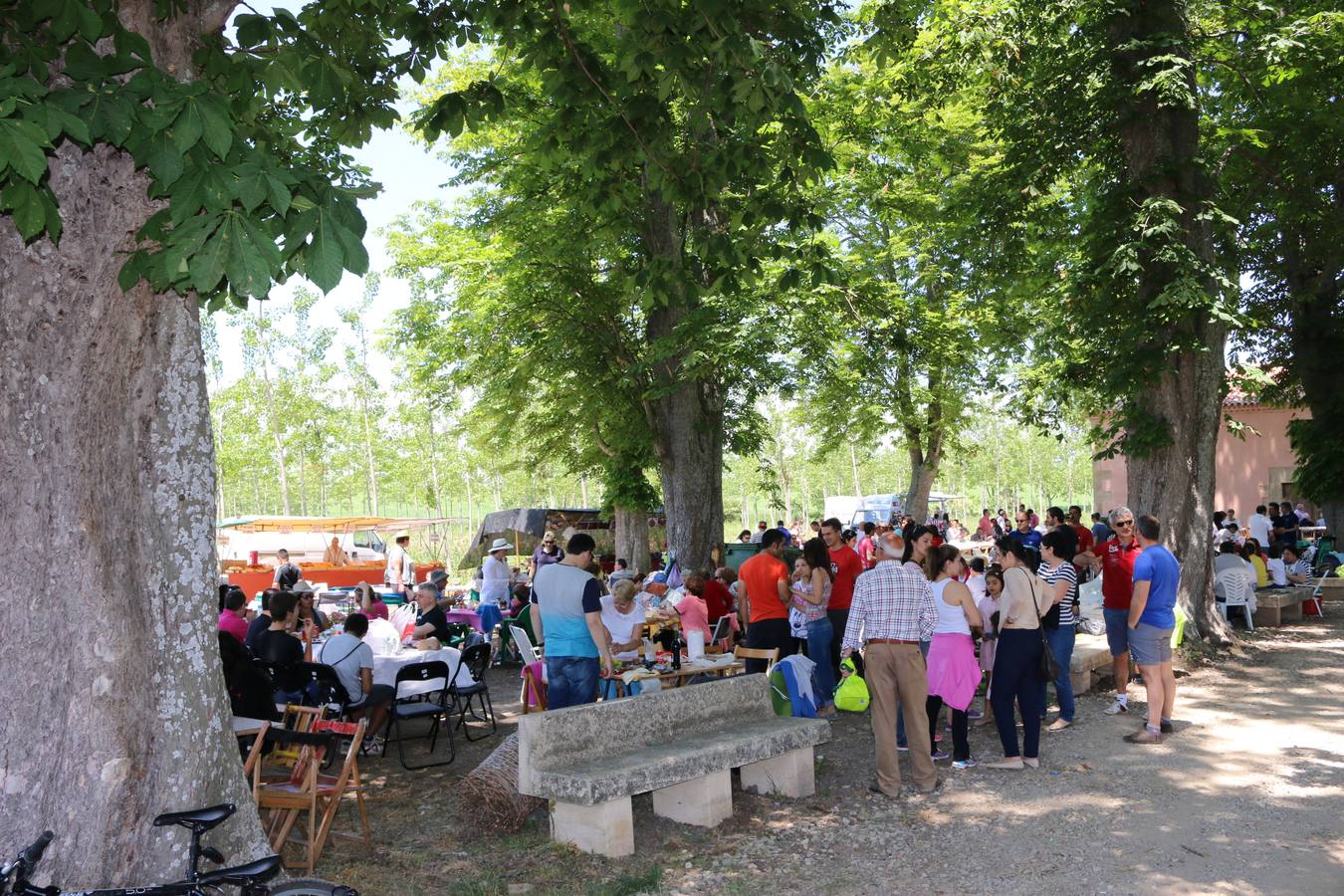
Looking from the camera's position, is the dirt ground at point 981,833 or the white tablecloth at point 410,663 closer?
the dirt ground at point 981,833

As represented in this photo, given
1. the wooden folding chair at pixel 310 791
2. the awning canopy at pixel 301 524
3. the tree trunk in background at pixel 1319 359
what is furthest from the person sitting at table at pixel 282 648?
the awning canopy at pixel 301 524

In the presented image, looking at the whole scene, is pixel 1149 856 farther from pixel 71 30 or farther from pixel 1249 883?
pixel 71 30

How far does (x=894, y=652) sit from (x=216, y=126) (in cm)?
512

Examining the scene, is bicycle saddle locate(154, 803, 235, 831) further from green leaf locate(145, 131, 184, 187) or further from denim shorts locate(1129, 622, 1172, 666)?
denim shorts locate(1129, 622, 1172, 666)

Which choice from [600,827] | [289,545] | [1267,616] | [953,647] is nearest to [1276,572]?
[1267,616]

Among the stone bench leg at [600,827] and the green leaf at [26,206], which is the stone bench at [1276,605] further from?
the green leaf at [26,206]

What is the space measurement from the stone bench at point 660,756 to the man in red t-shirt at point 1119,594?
3.88 m

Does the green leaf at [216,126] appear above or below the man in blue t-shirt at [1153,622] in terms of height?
above

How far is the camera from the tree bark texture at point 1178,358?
473 inches

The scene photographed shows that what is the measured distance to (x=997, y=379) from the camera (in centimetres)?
2211

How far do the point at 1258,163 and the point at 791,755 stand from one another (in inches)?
477

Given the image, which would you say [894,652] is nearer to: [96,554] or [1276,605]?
[96,554]

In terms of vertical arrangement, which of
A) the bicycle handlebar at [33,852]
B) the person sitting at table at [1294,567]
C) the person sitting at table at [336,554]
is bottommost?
the person sitting at table at [1294,567]

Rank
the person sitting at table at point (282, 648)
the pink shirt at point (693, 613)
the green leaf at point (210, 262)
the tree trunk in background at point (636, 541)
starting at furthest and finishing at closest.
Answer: the tree trunk in background at point (636, 541) < the pink shirt at point (693, 613) < the person sitting at table at point (282, 648) < the green leaf at point (210, 262)
